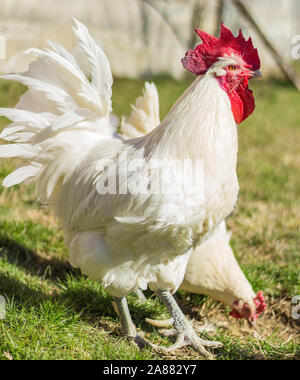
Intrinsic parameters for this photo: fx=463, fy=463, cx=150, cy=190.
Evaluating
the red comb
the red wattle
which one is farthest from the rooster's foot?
the red comb

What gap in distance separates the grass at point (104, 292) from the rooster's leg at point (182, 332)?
2.3 inches

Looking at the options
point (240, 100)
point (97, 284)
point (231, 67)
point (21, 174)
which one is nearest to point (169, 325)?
point (97, 284)

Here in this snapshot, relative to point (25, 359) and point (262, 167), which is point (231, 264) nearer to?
point (25, 359)

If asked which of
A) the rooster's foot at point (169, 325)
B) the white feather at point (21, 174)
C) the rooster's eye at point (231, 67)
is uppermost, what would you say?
the rooster's eye at point (231, 67)

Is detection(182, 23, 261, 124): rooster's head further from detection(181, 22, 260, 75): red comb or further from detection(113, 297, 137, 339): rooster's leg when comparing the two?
detection(113, 297, 137, 339): rooster's leg

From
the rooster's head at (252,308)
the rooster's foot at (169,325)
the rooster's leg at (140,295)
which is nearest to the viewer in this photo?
the rooster's foot at (169,325)

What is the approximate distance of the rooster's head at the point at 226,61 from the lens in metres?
2.72

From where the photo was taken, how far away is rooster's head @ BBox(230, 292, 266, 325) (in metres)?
3.44

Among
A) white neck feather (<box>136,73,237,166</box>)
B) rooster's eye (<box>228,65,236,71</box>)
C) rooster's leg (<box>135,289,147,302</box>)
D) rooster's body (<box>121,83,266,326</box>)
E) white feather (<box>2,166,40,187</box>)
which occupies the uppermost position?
rooster's eye (<box>228,65,236,71</box>)

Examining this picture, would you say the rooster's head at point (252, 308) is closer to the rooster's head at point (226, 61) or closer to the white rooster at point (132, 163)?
the white rooster at point (132, 163)

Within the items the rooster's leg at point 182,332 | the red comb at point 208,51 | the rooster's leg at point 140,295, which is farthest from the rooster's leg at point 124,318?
the red comb at point 208,51

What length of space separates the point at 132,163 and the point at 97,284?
131 centimetres

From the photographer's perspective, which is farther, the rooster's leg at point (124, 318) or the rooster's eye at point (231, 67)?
the rooster's leg at point (124, 318)
